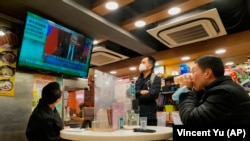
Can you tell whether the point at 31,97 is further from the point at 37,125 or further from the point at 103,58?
the point at 103,58

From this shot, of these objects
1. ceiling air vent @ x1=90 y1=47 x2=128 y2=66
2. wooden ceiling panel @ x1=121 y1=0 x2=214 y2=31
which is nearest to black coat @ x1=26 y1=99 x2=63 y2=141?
wooden ceiling panel @ x1=121 y1=0 x2=214 y2=31

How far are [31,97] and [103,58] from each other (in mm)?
2301

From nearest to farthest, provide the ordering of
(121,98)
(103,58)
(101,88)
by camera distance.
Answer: (101,88), (121,98), (103,58)

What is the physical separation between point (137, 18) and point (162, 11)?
1.46 ft

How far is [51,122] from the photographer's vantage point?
7.17 ft

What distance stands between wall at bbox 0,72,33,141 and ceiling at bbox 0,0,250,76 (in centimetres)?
96

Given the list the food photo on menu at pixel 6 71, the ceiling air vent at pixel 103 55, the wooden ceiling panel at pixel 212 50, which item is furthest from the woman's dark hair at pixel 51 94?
the wooden ceiling panel at pixel 212 50

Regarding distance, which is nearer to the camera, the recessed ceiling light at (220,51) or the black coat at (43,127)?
the black coat at (43,127)

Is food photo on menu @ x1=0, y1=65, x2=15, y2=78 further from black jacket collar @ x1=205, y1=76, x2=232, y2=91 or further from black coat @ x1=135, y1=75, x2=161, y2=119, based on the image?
black jacket collar @ x1=205, y1=76, x2=232, y2=91

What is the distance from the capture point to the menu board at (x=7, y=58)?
2.60 meters

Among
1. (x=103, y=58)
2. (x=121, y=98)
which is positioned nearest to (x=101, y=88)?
(x=121, y=98)

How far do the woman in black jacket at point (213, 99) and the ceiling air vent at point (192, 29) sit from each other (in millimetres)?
1642

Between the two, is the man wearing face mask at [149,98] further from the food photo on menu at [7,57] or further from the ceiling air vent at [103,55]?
the ceiling air vent at [103,55]

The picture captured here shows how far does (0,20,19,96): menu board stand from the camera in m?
2.60
